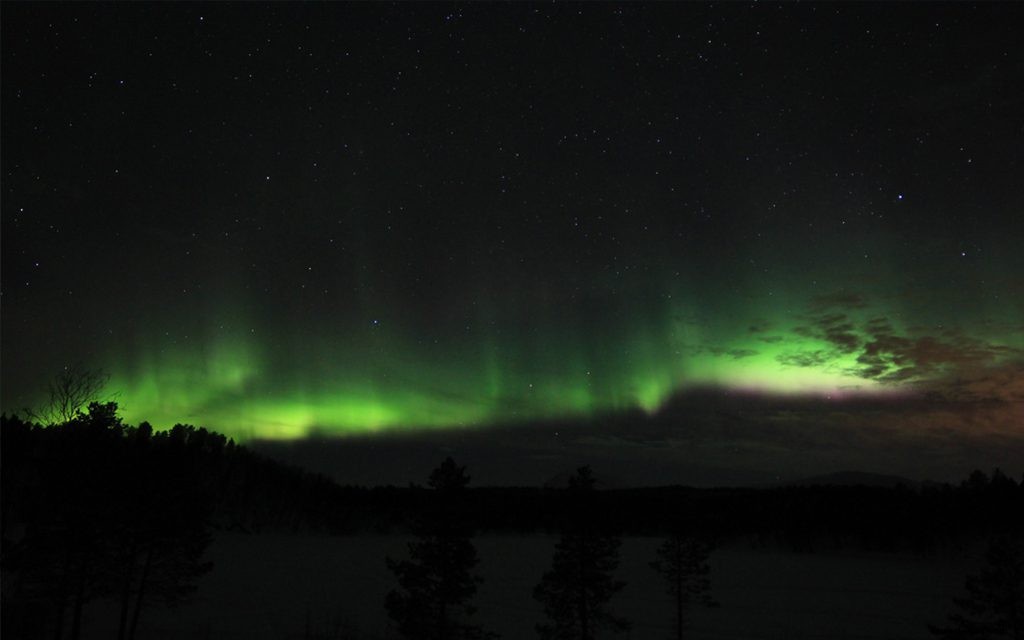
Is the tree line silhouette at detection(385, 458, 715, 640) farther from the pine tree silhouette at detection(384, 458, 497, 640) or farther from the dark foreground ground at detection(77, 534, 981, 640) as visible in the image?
the dark foreground ground at detection(77, 534, 981, 640)

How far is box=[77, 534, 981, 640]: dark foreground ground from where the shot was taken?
148 ft

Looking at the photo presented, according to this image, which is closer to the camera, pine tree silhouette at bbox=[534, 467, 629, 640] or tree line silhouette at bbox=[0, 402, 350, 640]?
tree line silhouette at bbox=[0, 402, 350, 640]

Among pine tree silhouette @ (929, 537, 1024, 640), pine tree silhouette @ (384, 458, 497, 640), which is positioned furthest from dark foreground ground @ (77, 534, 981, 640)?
pine tree silhouette @ (929, 537, 1024, 640)

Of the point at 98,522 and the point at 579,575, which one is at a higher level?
the point at 98,522

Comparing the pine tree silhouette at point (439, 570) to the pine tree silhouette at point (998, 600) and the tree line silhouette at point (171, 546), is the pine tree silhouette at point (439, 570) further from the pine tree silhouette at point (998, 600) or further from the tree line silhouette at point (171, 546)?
the pine tree silhouette at point (998, 600)

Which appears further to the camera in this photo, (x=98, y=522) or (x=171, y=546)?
(x=171, y=546)

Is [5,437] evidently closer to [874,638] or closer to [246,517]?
[874,638]

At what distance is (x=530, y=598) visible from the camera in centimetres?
6375

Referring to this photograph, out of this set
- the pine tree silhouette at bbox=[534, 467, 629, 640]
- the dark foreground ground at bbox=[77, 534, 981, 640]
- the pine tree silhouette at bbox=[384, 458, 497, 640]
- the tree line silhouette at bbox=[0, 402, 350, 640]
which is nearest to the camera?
the tree line silhouette at bbox=[0, 402, 350, 640]

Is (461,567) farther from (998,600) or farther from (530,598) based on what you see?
(530,598)

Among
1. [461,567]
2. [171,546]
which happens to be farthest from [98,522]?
[461,567]

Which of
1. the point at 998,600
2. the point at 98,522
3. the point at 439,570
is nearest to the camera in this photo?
the point at 98,522

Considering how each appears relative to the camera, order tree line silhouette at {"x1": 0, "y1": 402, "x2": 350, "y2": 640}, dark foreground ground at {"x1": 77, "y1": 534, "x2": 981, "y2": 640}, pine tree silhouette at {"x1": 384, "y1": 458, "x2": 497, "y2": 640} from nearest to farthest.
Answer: tree line silhouette at {"x1": 0, "y1": 402, "x2": 350, "y2": 640} < pine tree silhouette at {"x1": 384, "y1": 458, "x2": 497, "y2": 640} < dark foreground ground at {"x1": 77, "y1": 534, "x2": 981, "y2": 640}

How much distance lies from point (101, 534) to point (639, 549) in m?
93.1
